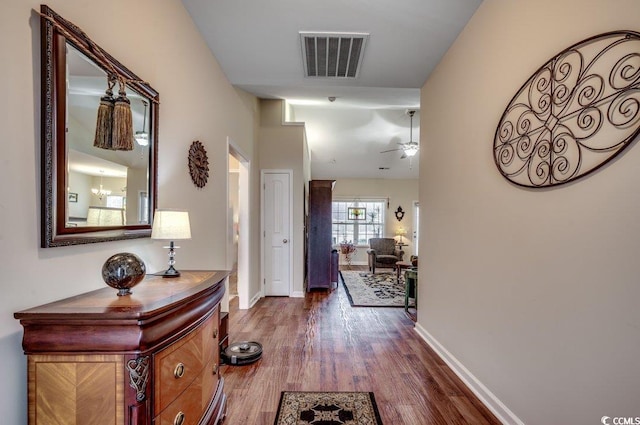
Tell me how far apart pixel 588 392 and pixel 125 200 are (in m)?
2.39

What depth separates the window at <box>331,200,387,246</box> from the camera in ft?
29.8

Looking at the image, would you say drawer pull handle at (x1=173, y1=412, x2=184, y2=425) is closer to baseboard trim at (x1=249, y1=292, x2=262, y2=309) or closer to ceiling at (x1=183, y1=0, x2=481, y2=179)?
ceiling at (x1=183, y1=0, x2=481, y2=179)

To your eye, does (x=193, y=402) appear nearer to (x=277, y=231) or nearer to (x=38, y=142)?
(x=38, y=142)

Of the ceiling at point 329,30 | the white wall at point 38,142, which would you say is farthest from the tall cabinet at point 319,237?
the white wall at point 38,142

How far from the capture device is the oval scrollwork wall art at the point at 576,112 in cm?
118

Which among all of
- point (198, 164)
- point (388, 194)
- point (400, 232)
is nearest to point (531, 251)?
point (198, 164)

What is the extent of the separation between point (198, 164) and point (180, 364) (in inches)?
65.3

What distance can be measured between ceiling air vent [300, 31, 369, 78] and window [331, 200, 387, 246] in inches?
242

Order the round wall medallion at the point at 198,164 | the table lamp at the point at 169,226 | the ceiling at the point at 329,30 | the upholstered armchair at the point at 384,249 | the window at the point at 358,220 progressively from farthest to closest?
the window at the point at 358,220, the upholstered armchair at the point at 384,249, the round wall medallion at the point at 198,164, the ceiling at the point at 329,30, the table lamp at the point at 169,226

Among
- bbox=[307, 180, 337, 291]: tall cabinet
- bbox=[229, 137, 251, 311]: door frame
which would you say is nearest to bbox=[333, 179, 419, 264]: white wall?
bbox=[307, 180, 337, 291]: tall cabinet

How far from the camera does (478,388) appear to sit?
2123 mm

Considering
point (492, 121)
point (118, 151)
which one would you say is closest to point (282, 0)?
point (118, 151)

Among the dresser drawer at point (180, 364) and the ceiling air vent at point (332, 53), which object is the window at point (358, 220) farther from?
the dresser drawer at point (180, 364)

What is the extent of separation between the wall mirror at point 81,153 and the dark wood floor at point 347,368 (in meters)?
1.45
